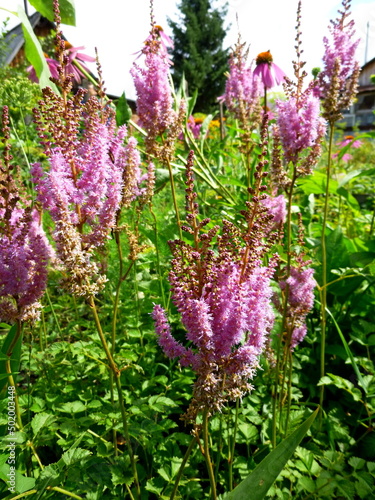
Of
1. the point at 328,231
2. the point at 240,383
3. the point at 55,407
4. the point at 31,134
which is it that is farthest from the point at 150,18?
the point at 31,134

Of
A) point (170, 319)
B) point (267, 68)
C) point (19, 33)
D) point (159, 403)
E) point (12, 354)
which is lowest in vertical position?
point (159, 403)

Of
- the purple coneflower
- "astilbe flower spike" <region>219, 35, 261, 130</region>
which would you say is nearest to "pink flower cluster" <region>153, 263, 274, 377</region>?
"astilbe flower spike" <region>219, 35, 261, 130</region>

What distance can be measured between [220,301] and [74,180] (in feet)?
1.66

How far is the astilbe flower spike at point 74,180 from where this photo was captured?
889mm

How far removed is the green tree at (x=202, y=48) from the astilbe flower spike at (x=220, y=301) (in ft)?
93.2

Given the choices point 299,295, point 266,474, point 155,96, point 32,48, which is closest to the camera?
point 266,474

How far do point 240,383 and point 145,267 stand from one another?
61.3 inches

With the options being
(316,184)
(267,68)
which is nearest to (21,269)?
(316,184)

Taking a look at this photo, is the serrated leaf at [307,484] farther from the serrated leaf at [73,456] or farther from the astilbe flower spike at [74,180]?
the astilbe flower spike at [74,180]

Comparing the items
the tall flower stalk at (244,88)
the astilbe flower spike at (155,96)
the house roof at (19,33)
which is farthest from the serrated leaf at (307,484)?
the house roof at (19,33)

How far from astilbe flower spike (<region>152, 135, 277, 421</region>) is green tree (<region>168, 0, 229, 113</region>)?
28407 millimetres

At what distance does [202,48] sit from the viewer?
94.6 feet

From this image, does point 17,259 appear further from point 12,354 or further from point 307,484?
point 307,484

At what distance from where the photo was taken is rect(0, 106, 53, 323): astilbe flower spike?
3.45 ft
